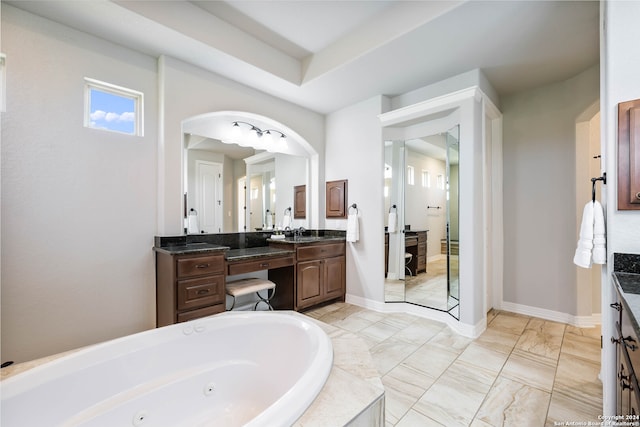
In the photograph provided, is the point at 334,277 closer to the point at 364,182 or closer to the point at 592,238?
the point at 364,182

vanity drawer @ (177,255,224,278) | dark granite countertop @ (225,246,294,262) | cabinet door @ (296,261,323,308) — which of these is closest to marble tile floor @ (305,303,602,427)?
cabinet door @ (296,261,323,308)

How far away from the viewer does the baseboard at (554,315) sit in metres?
2.80

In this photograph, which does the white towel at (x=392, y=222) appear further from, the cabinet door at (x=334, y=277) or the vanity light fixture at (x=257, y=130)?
the vanity light fixture at (x=257, y=130)

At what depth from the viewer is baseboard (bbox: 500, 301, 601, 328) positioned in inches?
110

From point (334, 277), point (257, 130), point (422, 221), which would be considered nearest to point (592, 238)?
point (422, 221)

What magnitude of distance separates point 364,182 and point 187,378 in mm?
2769

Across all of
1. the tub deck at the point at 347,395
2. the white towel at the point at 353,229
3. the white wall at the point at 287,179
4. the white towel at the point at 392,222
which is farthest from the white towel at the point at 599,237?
the white wall at the point at 287,179

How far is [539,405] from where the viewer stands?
5.45ft

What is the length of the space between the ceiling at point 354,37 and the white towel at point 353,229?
162cm

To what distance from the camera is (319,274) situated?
3367mm

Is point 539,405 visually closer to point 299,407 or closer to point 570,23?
point 299,407

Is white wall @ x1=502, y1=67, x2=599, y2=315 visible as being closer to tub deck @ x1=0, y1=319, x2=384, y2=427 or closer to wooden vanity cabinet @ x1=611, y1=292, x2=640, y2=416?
wooden vanity cabinet @ x1=611, y1=292, x2=640, y2=416

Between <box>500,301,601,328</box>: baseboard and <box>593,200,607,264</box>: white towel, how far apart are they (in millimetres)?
2045

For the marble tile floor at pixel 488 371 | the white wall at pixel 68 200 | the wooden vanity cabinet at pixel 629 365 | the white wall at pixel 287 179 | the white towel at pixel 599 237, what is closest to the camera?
the wooden vanity cabinet at pixel 629 365
